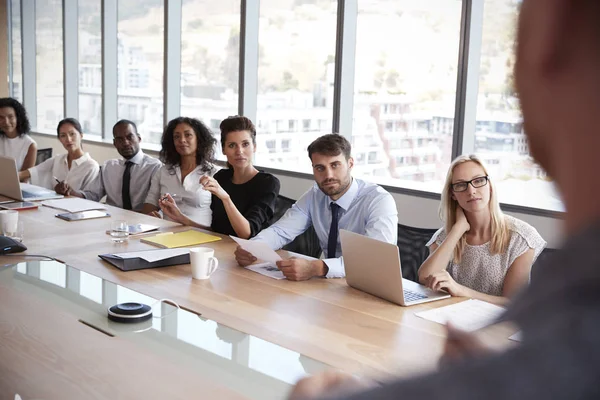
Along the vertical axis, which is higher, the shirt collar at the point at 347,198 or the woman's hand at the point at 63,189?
the shirt collar at the point at 347,198

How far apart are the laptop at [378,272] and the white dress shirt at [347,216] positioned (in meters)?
0.47

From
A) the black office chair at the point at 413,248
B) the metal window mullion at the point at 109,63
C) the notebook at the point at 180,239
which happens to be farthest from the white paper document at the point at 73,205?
the metal window mullion at the point at 109,63

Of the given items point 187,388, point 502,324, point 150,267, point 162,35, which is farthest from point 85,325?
point 162,35

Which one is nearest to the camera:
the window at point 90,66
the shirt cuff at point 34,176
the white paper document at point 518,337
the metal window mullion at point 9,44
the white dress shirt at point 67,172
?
the white paper document at point 518,337

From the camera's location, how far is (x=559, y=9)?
23cm

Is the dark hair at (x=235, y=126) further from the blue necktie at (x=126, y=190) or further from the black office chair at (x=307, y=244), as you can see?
the blue necktie at (x=126, y=190)

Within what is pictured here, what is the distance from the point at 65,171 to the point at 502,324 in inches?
215

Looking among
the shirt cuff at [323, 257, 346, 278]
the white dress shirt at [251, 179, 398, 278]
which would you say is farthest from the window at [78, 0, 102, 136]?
the shirt cuff at [323, 257, 346, 278]

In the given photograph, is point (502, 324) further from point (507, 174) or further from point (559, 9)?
point (507, 174)

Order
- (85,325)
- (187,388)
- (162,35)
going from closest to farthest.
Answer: (187,388)
(85,325)
(162,35)

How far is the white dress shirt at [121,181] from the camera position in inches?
192

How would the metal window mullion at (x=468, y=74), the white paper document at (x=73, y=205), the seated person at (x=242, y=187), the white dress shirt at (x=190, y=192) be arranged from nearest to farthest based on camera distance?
the seated person at (x=242, y=187) < the white paper document at (x=73, y=205) < the white dress shirt at (x=190, y=192) < the metal window mullion at (x=468, y=74)

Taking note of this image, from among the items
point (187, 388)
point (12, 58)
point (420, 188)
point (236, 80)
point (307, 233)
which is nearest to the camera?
point (187, 388)

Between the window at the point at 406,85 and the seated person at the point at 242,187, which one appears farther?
the window at the point at 406,85
